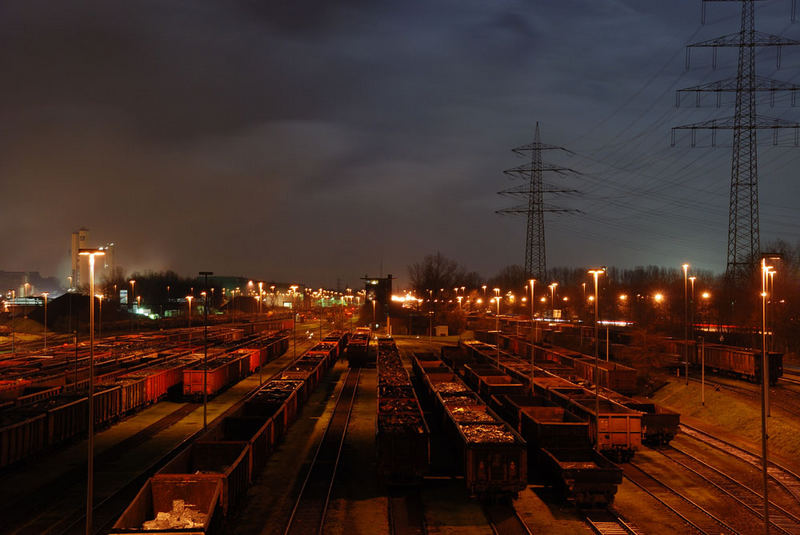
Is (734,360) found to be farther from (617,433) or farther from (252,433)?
(252,433)

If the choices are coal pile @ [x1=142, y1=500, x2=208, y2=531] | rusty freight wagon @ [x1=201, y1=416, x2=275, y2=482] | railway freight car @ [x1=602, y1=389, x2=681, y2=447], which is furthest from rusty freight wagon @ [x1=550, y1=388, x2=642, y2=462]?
coal pile @ [x1=142, y1=500, x2=208, y2=531]

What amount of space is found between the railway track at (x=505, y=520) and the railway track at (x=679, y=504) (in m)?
4.77

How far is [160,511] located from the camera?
→ 1439 centimetres

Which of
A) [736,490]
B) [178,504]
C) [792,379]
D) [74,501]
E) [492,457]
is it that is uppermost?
[492,457]

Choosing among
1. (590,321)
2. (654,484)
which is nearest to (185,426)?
(654,484)

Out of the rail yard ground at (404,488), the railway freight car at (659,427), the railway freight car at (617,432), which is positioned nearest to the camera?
the rail yard ground at (404,488)

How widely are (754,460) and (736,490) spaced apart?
4887mm

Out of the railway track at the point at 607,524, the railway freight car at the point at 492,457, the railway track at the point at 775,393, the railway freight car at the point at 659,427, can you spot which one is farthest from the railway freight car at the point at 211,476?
the railway track at the point at 775,393

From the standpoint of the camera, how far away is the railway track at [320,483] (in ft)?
Answer: 53.9

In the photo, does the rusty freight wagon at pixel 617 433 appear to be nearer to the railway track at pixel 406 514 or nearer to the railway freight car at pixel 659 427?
the railway freight car at pixel 659 427

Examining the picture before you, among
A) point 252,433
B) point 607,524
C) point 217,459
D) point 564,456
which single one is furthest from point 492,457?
point 252,433

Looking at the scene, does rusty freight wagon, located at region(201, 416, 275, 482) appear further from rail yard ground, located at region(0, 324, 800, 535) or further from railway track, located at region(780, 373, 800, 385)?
railway track, located at region(780, 373, 800, 385)

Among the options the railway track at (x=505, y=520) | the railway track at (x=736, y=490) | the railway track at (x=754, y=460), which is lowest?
the railway track at (x=754, y=460)

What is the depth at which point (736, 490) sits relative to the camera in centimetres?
1978
